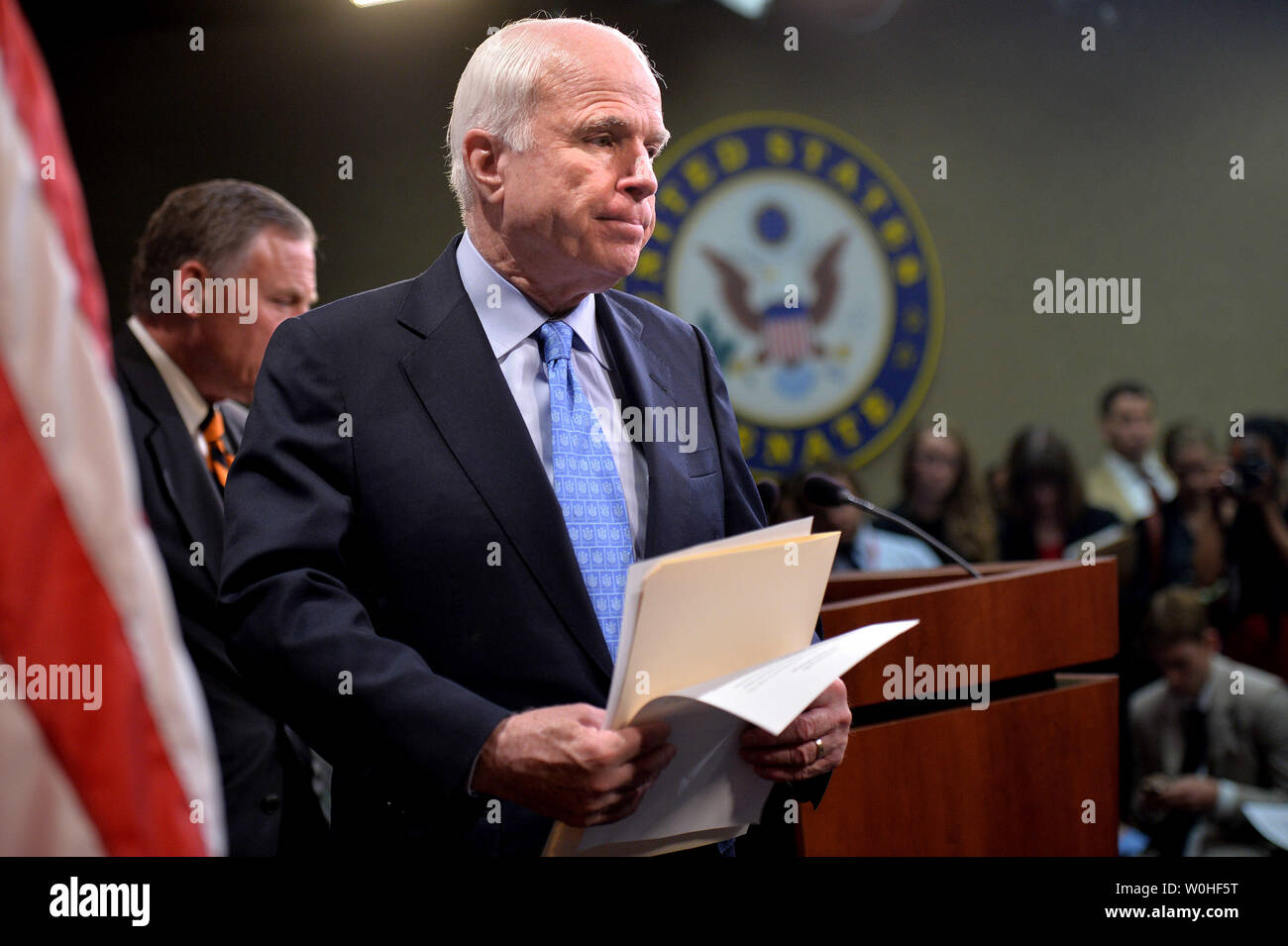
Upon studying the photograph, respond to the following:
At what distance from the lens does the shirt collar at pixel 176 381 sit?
2295mm

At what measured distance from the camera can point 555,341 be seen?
1.43m

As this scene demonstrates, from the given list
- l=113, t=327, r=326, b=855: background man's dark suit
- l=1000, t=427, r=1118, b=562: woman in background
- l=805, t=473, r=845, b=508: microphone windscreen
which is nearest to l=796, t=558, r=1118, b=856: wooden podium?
l=805, t=473, r=845, b=508: microphone windscreen

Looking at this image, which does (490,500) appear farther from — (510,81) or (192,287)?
(192,287)

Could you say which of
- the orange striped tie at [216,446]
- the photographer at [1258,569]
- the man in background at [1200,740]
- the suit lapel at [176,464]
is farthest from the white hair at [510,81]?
the photographer at [1258,569]

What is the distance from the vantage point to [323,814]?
7.32ft

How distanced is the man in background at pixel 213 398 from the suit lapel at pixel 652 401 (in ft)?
2.89

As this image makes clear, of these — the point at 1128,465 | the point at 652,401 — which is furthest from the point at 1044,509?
the point at 652,401

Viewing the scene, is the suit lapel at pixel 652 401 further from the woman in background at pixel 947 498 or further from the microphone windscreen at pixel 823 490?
the woman in background at pixel 947 498

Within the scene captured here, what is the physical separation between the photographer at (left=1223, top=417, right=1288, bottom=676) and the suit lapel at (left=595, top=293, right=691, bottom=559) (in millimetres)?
2685

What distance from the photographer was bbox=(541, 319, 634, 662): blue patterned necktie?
136 centimetres

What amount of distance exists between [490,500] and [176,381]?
124cm

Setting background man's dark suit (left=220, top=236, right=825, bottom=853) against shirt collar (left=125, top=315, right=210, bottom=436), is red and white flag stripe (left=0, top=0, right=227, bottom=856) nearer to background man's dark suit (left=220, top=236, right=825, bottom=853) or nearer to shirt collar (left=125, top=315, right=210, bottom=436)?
background man's dark suit (left=220, top=236, right=825, bottom=853)
